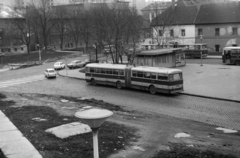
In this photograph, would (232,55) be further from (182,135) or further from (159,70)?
(182,135)

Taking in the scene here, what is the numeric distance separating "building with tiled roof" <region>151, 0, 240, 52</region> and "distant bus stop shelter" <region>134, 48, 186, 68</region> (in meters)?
14.0

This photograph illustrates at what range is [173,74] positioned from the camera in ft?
85.8

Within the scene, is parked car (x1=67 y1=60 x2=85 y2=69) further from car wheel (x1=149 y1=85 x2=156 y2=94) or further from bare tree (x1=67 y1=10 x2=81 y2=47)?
bare tree (x1=67 y1=10 x2=81 y2=47)

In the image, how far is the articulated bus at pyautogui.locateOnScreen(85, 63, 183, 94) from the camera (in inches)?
1036

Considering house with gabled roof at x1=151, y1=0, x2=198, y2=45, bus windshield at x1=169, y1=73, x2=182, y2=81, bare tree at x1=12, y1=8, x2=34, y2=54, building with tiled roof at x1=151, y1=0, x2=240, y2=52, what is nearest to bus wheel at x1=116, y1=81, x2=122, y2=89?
bus windshield at x1=169, y1=73, x2=182, y2=81

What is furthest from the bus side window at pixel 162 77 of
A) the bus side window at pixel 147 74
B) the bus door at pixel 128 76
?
the bus door at pixel 128 76

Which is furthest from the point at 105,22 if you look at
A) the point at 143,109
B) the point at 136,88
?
the point at 143,109

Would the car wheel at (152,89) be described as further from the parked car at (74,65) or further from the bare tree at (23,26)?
the bare tree at (23,26)

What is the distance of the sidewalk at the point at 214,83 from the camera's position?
25.5 m

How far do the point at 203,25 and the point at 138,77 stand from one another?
38485 mm

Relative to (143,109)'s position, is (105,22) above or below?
above

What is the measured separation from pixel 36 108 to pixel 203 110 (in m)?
11.1

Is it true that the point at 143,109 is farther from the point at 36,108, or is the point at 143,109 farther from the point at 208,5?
the point at 208,5

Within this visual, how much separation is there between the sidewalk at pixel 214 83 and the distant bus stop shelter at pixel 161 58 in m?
4.63
